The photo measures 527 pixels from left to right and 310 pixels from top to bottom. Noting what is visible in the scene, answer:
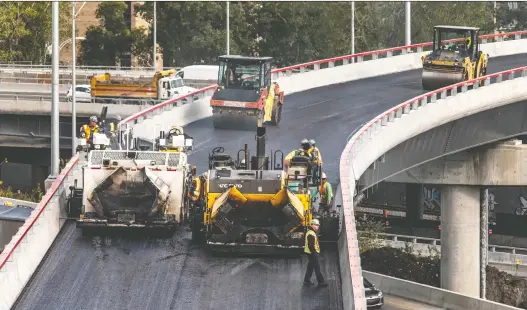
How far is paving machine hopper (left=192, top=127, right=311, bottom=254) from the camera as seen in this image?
3100cm

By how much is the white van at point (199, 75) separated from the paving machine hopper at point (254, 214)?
5354 centimetres

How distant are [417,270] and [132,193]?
3722cm

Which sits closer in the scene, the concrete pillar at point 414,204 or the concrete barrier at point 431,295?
the concrete barrier at point 431,295

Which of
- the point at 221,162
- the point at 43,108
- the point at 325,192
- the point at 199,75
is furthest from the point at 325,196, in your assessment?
the point at 199,75

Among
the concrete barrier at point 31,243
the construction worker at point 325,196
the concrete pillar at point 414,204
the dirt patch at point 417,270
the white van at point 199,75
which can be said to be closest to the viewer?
the concrete barrier at point 31,243

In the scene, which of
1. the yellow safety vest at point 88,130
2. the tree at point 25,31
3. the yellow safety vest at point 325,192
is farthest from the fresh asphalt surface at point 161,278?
the tree at point 25,31

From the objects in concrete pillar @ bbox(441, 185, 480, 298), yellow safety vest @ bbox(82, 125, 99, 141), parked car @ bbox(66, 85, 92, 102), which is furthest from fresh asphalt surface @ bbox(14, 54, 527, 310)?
parked car @ bbox(66, 85, 92, 102)

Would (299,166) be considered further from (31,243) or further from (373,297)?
(373,297)

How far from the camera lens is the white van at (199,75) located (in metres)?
85.6

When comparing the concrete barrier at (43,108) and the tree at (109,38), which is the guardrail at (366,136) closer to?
the concrete barrier at (43,108)

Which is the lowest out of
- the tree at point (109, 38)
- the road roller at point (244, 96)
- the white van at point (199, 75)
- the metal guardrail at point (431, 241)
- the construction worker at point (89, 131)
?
the metal guardrail at point (431, 241)

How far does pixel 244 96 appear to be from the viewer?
49.8m

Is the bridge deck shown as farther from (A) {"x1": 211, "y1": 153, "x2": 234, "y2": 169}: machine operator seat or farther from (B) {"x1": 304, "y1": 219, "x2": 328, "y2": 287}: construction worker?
(A) {"x1": 211, "y1": 153, "x2": 234, "y2": 169}: machine operator seat

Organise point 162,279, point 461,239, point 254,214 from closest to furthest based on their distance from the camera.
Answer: point 162,279 < point 254,214 < point 461,239
